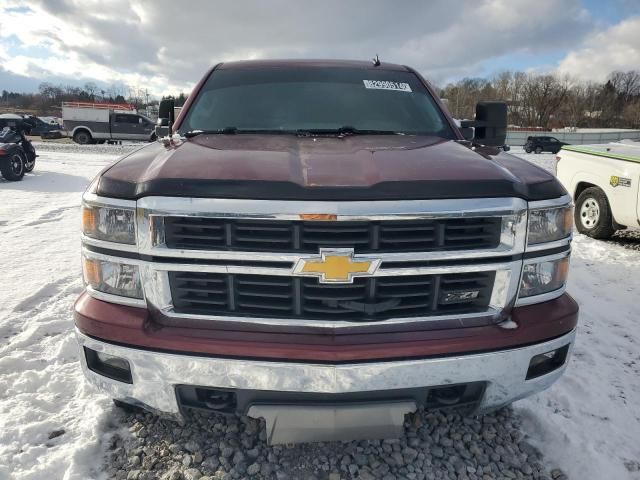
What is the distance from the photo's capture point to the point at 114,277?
199 centimetres

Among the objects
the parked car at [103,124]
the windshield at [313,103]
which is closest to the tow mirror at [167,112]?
the windshield at [313,103]

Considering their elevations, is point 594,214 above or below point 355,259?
below

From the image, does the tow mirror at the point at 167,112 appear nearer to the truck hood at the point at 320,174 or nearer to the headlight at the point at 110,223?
the truck hood at the point at 320,174

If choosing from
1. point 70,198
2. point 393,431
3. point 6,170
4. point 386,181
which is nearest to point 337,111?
point 386,181

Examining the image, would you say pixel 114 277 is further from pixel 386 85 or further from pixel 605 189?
pixel 605 189

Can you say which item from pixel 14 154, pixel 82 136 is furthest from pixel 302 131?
pixel 82 136

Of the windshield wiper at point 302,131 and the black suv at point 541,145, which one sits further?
the black suv at point 541,145

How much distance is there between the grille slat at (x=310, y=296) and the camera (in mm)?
1893

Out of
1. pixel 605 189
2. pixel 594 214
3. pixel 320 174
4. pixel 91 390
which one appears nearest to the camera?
pixel 320 174

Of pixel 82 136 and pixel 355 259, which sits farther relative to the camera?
pixel 82 136

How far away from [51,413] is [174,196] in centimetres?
161

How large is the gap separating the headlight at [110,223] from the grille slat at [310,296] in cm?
26

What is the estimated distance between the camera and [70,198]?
935cm

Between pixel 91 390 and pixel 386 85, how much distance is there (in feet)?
9.27
